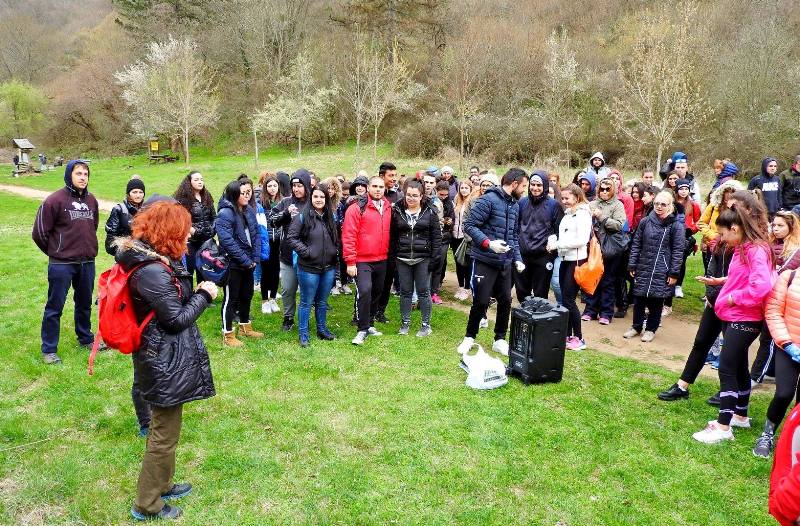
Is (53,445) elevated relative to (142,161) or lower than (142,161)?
lower

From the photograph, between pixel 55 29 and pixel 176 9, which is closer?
pixel 176 9

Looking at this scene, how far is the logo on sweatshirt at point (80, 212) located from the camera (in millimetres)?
5871

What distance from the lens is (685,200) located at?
7.41 metres

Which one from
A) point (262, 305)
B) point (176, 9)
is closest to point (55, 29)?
point (176, 9)

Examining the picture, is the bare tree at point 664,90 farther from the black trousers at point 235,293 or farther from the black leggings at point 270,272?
the black trousers at point 235,293

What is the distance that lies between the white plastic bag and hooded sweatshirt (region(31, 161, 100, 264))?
15.0ft

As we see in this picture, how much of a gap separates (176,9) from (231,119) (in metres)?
12.7

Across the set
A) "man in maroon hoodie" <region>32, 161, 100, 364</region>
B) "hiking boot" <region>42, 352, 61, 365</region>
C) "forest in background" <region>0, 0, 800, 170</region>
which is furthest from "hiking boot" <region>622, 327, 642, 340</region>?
"forest in background" <region>0, 0, 800, 170</region>

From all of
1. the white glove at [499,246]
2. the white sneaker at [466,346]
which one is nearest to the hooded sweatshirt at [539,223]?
the white glove at [499,246]

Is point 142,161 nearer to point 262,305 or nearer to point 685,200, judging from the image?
point 262,305

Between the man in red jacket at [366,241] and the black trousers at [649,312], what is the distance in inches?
140

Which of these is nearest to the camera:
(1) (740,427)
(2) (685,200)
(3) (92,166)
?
(1) (740,427)

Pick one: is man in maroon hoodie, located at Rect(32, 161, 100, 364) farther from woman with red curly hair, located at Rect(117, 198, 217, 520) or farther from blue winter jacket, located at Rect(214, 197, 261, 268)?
woman with red curly hair, located at Rect(117, 198, 217, 520)

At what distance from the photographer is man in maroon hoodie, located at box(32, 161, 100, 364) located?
5.78 m
